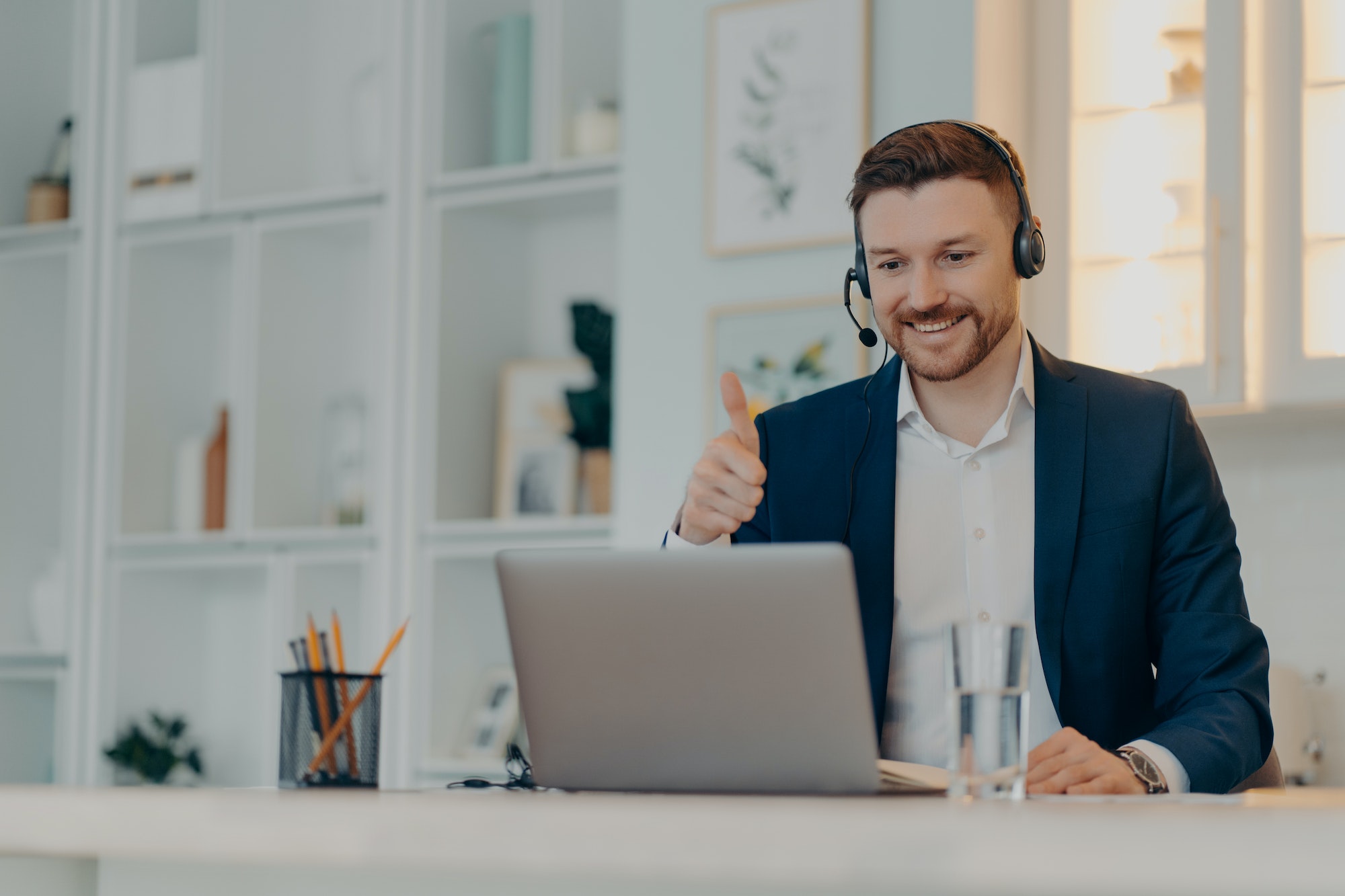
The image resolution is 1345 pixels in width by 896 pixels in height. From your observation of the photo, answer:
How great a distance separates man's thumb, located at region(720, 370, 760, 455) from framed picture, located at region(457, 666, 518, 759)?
6.88 feet

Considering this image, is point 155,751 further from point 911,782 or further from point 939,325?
point 911,782

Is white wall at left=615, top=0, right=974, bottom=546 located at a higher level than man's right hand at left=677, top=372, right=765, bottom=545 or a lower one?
higher

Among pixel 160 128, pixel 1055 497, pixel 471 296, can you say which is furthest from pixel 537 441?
pixel 1055 497

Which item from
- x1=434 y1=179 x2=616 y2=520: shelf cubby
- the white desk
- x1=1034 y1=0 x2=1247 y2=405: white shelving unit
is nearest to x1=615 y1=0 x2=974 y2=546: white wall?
x1=1034 y1=0 x2=1247 y2=405: white shelving unit

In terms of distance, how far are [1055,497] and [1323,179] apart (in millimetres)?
1297

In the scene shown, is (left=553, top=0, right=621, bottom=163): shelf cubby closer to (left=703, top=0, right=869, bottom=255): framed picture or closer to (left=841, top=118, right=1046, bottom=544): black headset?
(left=703, top=0, right=869, bottom=255): framed picture

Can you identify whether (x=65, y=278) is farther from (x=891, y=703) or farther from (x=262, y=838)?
(x=262, y=838)

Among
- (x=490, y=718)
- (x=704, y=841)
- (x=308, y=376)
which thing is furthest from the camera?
(x=308, y=376)

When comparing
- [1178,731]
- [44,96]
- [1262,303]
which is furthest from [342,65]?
[1178,731]

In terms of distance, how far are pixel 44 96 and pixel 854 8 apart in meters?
2.64

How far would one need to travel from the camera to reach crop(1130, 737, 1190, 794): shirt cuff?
1389 mm

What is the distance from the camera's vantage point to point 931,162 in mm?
1757

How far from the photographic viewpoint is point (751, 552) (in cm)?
98

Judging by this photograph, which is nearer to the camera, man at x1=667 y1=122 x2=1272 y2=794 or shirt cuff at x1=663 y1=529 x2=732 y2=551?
shirt cuff at x1=663 y1=529 x2=732 y2=551
